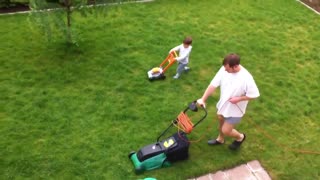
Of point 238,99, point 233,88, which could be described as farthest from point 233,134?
point 233,88

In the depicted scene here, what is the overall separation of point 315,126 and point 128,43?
450 cm

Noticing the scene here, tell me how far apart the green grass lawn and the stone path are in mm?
118

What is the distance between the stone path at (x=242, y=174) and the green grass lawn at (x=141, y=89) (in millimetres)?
118

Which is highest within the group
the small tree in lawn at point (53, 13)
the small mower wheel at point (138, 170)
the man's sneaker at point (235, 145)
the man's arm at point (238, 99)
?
the small tree in lawn at point (53, 13)

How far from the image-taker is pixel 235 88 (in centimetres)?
544

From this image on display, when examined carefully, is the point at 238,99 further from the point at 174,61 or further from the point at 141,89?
the point at 141,89

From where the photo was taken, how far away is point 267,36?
31.6 ft

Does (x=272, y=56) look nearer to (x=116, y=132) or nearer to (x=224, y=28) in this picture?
(x=224, y=28)

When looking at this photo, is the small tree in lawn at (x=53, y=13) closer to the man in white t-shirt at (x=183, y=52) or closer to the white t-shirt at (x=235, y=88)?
the man in white t-shirt at (x=183, y=52)

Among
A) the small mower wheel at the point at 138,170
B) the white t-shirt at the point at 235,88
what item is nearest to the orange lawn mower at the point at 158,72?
the white t-shirt at the point at 235,88

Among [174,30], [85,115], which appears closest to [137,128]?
[85,115]

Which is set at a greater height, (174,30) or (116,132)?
(174,30)

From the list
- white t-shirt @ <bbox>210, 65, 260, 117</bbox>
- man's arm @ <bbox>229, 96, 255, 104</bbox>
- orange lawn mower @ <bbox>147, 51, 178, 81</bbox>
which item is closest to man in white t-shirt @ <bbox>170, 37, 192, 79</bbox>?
orange lawn mower @ <bbox>147, 51, 178, 81</bbox>

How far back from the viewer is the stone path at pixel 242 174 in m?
5.99
